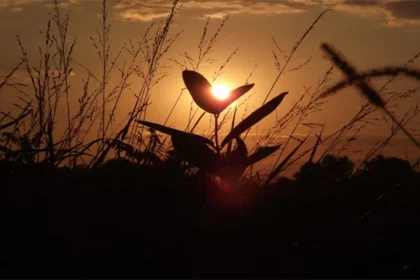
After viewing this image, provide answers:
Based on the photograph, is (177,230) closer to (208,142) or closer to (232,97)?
(208,142)

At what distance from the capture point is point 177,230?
6.53 ft

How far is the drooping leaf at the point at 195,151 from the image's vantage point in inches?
77.6

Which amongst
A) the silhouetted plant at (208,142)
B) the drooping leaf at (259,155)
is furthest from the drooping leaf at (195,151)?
the drooping leaf at (259,155)

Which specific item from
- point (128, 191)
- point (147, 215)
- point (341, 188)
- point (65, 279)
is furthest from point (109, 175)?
point (341, 188)

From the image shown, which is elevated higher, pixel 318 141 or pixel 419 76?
pixel 419 76

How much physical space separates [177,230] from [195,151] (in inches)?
10.7

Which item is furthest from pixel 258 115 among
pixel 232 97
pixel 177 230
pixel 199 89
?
pixel 177 230

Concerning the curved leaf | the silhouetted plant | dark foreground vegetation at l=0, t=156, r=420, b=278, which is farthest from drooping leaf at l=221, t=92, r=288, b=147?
dark foreground vegetation at l=0, t=156, r=420, b=278

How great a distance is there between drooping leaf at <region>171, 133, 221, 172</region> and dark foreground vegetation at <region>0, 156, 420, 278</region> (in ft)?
0.51

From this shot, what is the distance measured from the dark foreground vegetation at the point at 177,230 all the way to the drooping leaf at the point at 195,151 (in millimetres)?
155

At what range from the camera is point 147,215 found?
206 cm

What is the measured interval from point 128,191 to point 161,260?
0.43 m

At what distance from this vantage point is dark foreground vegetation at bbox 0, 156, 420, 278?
181cm

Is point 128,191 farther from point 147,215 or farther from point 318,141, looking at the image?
point 318,141
